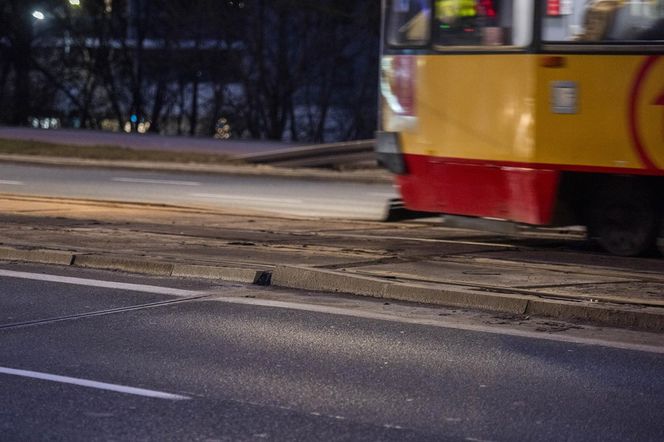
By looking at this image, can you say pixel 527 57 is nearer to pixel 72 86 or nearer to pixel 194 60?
pixel 194 60

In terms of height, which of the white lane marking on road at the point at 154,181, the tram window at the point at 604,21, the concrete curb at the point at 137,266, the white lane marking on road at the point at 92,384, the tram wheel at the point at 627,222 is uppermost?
the tram window at the point at 604,21

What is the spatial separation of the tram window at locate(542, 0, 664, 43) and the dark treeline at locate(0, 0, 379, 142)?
88.2 ft

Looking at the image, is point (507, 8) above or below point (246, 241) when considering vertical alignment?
above

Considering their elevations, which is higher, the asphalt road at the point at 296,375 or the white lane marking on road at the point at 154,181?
the asphalt road at the point at 296,375

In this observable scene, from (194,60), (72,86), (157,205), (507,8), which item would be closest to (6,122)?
(72,86)

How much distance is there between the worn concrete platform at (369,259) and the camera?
32.8 feet

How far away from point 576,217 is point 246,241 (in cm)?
339

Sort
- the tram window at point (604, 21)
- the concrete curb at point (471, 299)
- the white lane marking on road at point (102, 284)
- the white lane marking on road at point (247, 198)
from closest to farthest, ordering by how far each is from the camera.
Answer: the concrete curb at point (471, 299) → the white lane marking on road at point (102, 284) → the tram window at point (604, 21) → the white lane marking on road at point (247, 198)

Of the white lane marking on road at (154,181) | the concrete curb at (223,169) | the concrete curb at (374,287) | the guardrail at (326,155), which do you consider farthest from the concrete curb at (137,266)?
the guardrail at (326,155)

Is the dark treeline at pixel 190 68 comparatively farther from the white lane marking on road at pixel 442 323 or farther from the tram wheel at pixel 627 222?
the white lane marking on road at pixel 442 323

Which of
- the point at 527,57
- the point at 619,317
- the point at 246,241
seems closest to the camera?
the point at 619,317

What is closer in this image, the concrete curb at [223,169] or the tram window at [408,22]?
the tram window at [408,22]

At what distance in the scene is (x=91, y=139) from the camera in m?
36.4

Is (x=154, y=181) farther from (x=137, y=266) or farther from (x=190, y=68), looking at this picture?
(x=190, y=68)
